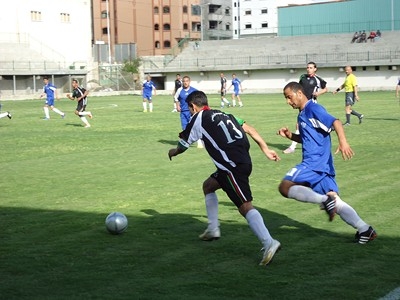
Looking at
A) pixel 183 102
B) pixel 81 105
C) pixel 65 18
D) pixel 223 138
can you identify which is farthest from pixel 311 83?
pixel 65 18

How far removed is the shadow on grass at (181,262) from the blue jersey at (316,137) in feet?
2.95

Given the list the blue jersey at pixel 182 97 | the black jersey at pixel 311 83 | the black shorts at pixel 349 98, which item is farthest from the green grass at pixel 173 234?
the black shorts at pixel 349 98

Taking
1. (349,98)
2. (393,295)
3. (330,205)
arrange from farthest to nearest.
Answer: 1. (349,98)
2. (330,205)
3. (393,295)

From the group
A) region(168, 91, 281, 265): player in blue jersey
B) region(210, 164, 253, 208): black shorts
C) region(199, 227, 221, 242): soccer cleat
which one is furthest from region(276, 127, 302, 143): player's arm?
region(199, 227, 221, 242): soccer cleat

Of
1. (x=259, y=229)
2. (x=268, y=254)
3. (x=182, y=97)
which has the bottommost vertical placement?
(x=268, y=254)

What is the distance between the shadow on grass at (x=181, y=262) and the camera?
20.8ft

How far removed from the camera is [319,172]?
26.3 feet

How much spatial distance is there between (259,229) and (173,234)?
161 centimetres

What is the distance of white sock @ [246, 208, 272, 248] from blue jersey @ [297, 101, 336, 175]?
96 centimetres

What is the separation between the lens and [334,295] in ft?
20.1

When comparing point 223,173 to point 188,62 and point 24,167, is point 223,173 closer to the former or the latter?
point 24,167

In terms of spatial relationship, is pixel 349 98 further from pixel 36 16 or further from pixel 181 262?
pixel 36 16

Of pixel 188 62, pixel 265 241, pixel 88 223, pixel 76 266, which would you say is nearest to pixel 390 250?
pixel 265 241

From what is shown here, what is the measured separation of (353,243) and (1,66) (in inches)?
2356
